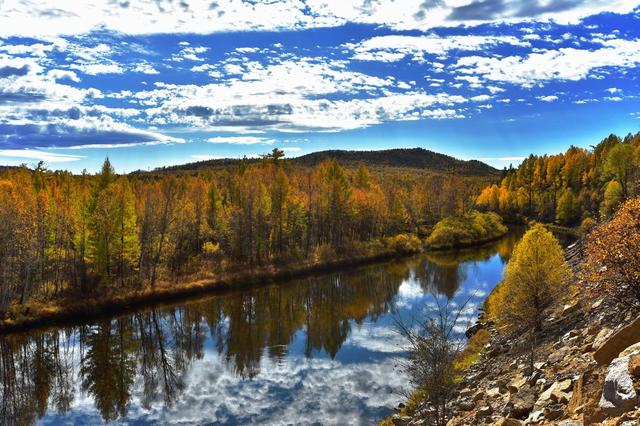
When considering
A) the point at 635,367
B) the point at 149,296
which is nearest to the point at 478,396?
the point at 635,367

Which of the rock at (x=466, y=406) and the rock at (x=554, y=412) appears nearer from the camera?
the rock at (x=554, y=412)

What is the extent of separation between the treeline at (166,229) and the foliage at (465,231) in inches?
274

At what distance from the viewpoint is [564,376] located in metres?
16.6

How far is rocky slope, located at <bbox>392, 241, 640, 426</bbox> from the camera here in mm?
11156

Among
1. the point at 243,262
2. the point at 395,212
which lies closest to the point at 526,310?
the point at 243,262

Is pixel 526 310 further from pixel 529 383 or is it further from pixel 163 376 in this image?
pixel 163 376

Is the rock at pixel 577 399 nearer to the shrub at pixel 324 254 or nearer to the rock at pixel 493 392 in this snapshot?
the rock at pixel 493 392

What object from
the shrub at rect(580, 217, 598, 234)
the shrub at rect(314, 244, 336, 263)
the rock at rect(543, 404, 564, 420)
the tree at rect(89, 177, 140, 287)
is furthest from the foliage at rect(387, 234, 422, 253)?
the rock at rect(543, 404, 564, 420)

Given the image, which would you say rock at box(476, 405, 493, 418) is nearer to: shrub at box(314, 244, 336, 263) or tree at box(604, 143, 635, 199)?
shrub at box(314, 244, 336, 263)

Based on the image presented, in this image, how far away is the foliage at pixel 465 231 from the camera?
83438 millimetres

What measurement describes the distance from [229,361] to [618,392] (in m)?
25.9

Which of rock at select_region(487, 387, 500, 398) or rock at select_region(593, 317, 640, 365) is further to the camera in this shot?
rock at select_region(487, 387, 500, 398)

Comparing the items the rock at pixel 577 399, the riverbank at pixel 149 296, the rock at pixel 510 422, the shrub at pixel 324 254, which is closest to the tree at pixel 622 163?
the riverbank at pixel 149 296

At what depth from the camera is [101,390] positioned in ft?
96.1
